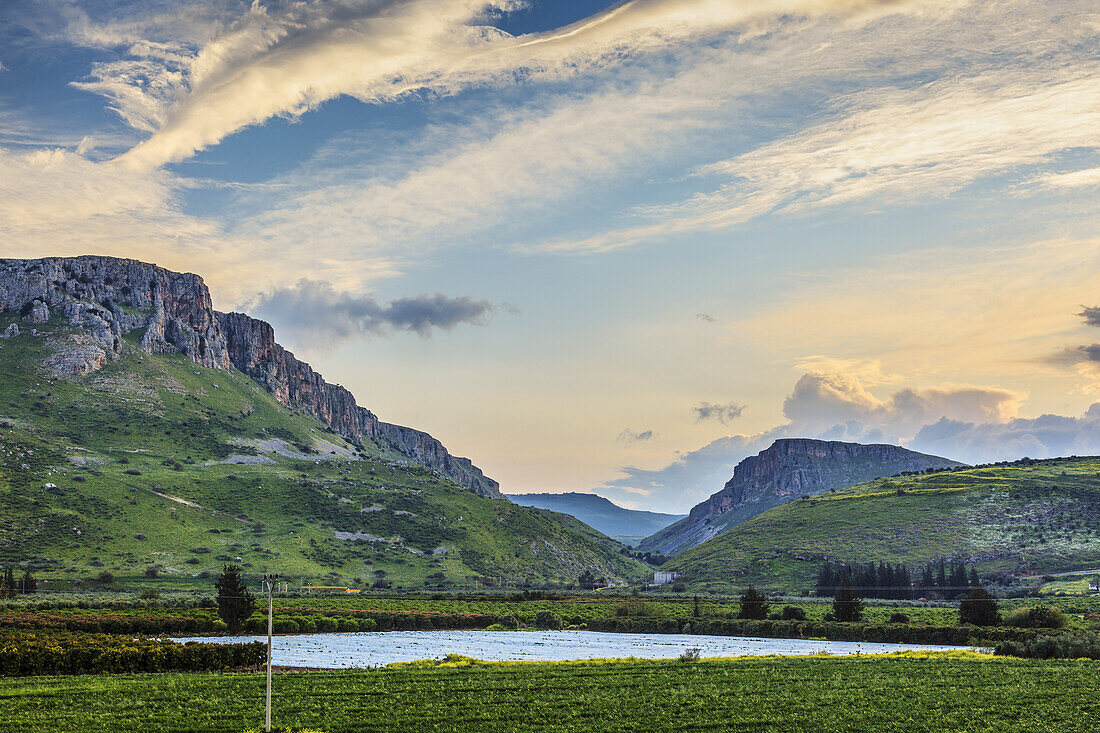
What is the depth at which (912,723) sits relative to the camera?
39.8 meters

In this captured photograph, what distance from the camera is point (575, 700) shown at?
4494 centimetres

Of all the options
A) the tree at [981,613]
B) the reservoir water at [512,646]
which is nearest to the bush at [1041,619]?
the tree at [981,613]

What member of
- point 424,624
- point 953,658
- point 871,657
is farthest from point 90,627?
point 953,658

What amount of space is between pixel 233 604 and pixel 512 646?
1159 inches

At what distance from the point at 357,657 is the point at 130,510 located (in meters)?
124

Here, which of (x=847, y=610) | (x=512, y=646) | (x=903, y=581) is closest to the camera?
(x=512, y=646)

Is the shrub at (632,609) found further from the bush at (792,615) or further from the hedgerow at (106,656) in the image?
the hedgerow at (106,656)

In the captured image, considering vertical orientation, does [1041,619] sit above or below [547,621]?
above

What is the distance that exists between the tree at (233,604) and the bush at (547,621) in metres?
37.9

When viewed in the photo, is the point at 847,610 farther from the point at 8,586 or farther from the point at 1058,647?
the point at 8,586

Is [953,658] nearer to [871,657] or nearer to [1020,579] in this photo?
[871,657]

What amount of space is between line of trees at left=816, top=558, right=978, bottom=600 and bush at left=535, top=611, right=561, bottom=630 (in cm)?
5540

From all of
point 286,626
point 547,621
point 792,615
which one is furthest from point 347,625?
point 792,615

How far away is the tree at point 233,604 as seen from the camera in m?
89.3
